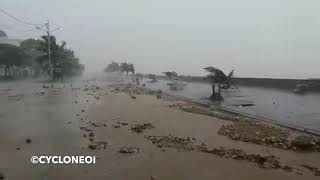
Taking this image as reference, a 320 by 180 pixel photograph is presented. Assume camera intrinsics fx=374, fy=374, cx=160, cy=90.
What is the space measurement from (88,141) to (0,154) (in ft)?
8.38

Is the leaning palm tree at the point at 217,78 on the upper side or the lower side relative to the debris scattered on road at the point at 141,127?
upper

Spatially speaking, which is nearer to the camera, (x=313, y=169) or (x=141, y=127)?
(x=313, y=169)

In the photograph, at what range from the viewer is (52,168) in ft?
27.9

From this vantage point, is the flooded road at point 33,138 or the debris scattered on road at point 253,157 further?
the debris scattered on road at point 253,157

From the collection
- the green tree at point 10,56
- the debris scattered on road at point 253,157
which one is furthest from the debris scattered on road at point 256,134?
the green tree at point 10,56

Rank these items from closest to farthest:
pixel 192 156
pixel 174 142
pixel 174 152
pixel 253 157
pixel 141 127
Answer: pixel 253 157 → pixel 192 156 → pixel 174 152 → pixel 174 142 → pixel 141 127

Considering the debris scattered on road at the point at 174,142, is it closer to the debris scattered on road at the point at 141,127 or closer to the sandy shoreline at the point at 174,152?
the sandy shoreline at the point at 174,152

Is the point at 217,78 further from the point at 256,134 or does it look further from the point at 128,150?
the point at 128,150

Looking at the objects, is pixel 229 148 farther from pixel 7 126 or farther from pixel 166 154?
pixel 7 126

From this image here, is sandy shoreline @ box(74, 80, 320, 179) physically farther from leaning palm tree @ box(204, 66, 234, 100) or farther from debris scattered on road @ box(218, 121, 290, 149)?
leaning palm tree @ box(204, 66, 234, 100)

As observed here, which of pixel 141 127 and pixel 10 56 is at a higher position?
pixel 10 56

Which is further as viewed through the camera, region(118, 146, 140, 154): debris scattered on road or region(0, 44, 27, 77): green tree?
region(0, 44, 27, 77): green tree

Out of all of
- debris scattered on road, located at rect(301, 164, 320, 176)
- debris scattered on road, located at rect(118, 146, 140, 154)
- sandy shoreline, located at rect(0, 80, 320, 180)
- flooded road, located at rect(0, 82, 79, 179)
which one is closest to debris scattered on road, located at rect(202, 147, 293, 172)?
sandy shoreline, located at rect(0, 80, 320, 180)

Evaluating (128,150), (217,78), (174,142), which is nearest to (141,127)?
(174,142)
